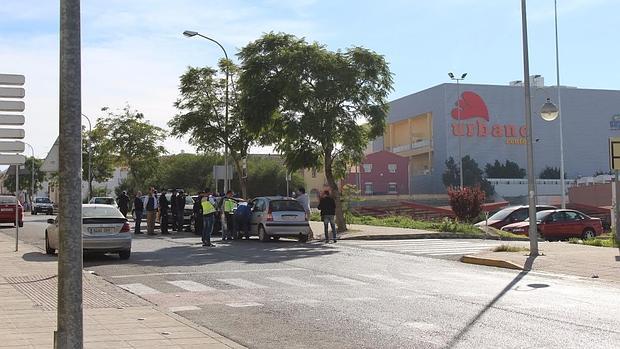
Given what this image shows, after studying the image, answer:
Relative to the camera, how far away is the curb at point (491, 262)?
52.2 ft

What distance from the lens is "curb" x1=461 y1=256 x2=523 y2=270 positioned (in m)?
15.9

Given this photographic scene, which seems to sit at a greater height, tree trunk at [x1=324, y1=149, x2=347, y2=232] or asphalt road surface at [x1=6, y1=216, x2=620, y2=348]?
tree trunk at [x1=324, y1=149, x2=347, y2=232]

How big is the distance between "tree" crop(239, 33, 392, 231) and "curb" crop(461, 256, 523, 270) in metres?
10.4

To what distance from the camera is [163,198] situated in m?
28.6

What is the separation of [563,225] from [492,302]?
17724 millimetres

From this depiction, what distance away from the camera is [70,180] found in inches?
191

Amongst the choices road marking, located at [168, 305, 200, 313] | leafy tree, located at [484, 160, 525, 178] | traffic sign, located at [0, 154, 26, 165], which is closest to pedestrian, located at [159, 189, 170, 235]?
traffic sign, located at [0, 154, 26, 165]

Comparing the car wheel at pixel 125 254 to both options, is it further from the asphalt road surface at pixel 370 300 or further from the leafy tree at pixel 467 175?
the leafy tree at pixel 467 175

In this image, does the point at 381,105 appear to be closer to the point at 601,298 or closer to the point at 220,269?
the point at 220,269

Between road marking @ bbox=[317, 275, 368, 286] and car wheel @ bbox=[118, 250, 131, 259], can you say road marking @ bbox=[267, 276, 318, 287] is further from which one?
car wheel @ bbox=[118, 250, 131, 259]

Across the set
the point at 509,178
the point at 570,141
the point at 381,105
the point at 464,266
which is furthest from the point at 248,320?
the point at 570,141

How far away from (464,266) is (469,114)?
76.1 metres

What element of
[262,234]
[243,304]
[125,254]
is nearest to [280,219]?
[262,234]

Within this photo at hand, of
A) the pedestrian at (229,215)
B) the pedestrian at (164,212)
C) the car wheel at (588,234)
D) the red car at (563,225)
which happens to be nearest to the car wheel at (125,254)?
the pedestrian at (229,215)
